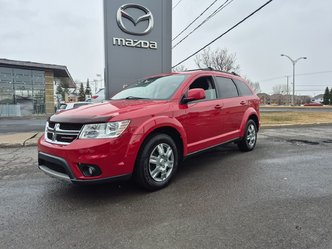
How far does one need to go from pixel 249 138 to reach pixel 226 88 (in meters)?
1.55

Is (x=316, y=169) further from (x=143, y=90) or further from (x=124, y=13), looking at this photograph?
(x=124, y=13)

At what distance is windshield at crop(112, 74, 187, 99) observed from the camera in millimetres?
4258

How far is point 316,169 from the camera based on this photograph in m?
4.73

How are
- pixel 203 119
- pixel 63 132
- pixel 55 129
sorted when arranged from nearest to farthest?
pixel 63 132, pixel 55 129, pixel 203 119

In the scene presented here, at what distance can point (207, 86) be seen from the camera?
4.88 m

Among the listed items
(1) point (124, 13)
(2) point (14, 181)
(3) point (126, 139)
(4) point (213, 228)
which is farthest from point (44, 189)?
(1) point (124, 13)

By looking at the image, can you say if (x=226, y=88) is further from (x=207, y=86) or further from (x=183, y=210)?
(x=183, y=210)

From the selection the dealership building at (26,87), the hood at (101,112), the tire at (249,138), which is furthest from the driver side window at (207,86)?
the dealership building at (26,87)

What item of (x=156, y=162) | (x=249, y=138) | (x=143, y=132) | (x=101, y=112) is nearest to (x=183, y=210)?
(x=156, y=162)

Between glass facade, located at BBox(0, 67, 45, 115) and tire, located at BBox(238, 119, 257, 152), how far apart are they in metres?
26.8

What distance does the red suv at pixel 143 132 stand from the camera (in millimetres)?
3119

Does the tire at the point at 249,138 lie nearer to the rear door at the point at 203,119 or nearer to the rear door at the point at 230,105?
the rear door at the point at 230,105

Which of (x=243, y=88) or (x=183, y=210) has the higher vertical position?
(x=243, y=88)

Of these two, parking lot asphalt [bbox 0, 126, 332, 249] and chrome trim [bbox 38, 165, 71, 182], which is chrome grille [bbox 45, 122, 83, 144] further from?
parking lot asphalt [bbox 0, 126, 332, 249]
